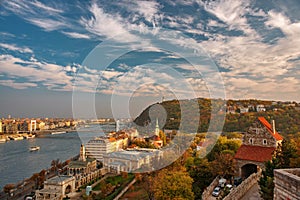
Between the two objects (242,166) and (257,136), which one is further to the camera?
(257,136)

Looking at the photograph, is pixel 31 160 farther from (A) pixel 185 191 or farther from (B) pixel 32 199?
(A) pixel 185 191

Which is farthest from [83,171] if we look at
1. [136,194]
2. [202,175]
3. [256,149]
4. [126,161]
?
[256,149]

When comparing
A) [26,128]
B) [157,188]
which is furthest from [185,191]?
[26,128]

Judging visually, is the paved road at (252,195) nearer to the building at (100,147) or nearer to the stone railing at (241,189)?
the stone railing at (241,189)

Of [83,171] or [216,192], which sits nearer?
[216,192]

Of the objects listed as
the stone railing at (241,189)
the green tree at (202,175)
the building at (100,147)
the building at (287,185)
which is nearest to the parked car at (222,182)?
the green tree at (202,175)

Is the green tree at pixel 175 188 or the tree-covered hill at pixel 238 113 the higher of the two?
the tree-covered hill at pixel 238 113

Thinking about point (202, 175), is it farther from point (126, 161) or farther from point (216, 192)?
point (126, 161)
